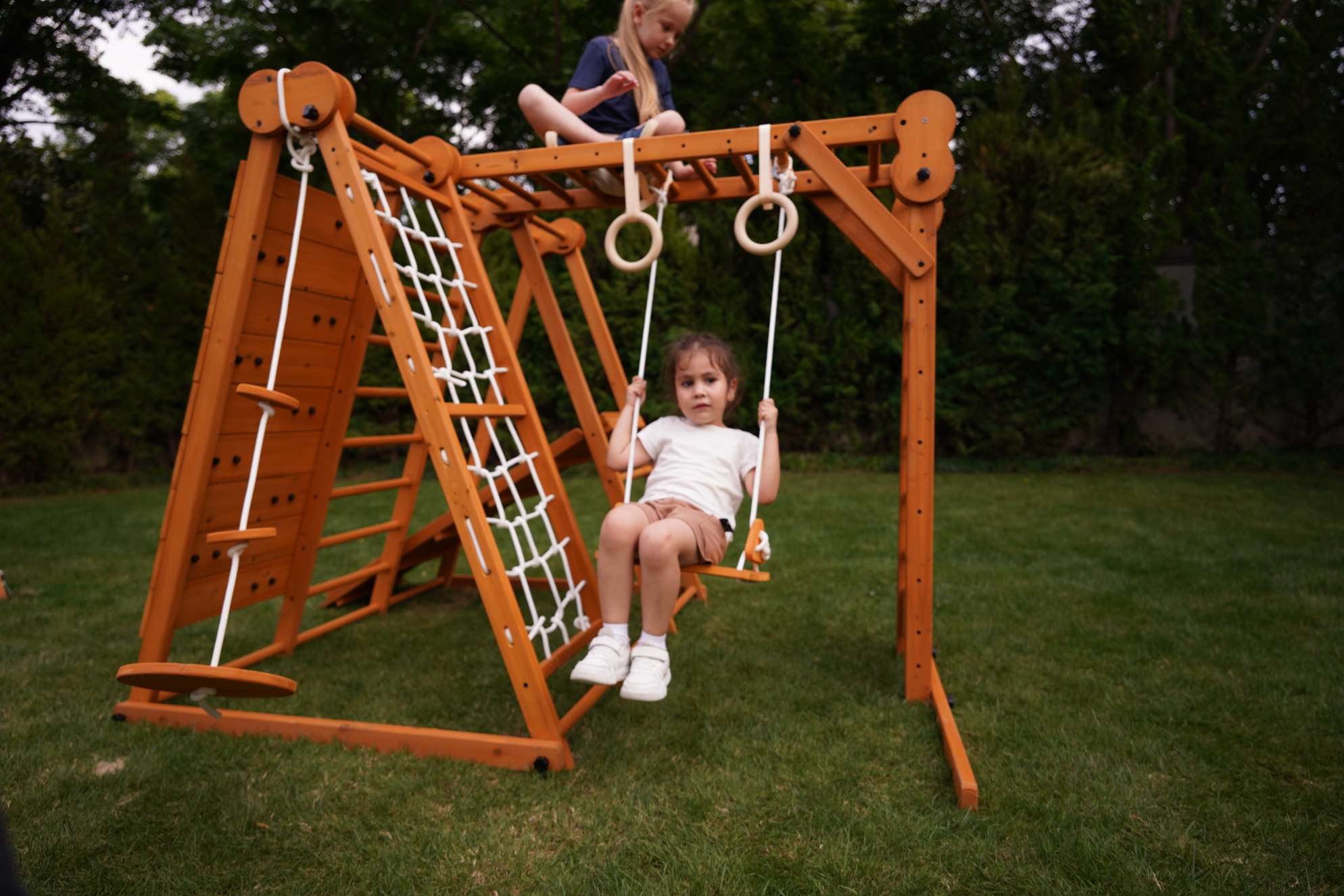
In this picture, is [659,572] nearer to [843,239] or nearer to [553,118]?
[553,118]

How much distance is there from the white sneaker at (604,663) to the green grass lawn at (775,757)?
0.28 m

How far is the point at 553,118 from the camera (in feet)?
10.5

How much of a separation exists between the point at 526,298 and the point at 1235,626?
11.8ft

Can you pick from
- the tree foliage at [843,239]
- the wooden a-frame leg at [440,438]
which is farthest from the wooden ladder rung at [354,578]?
the tree foliage at [843,239]

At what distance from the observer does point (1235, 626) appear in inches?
145

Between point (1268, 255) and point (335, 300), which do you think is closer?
point (335, 300)

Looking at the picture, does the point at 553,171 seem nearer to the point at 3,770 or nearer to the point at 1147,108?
the point at 3,770

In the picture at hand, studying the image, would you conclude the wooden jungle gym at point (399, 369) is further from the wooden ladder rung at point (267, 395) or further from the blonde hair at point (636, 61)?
the blonde hair at point (636, 61)

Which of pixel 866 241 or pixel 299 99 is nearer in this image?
pixel 299 99

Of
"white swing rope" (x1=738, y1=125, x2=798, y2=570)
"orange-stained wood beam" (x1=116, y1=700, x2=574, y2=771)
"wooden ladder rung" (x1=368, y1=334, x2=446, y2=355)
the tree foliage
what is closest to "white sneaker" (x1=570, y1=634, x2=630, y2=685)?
"orange-stained wood beam" (x1=116, y1=700, x2=574, y2=771)

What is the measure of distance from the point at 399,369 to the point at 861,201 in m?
1.78

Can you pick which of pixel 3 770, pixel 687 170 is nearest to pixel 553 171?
pixel 687 170

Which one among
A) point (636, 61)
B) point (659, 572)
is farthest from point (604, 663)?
point (636, 61)

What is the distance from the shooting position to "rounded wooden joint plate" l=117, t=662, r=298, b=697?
2.17m
